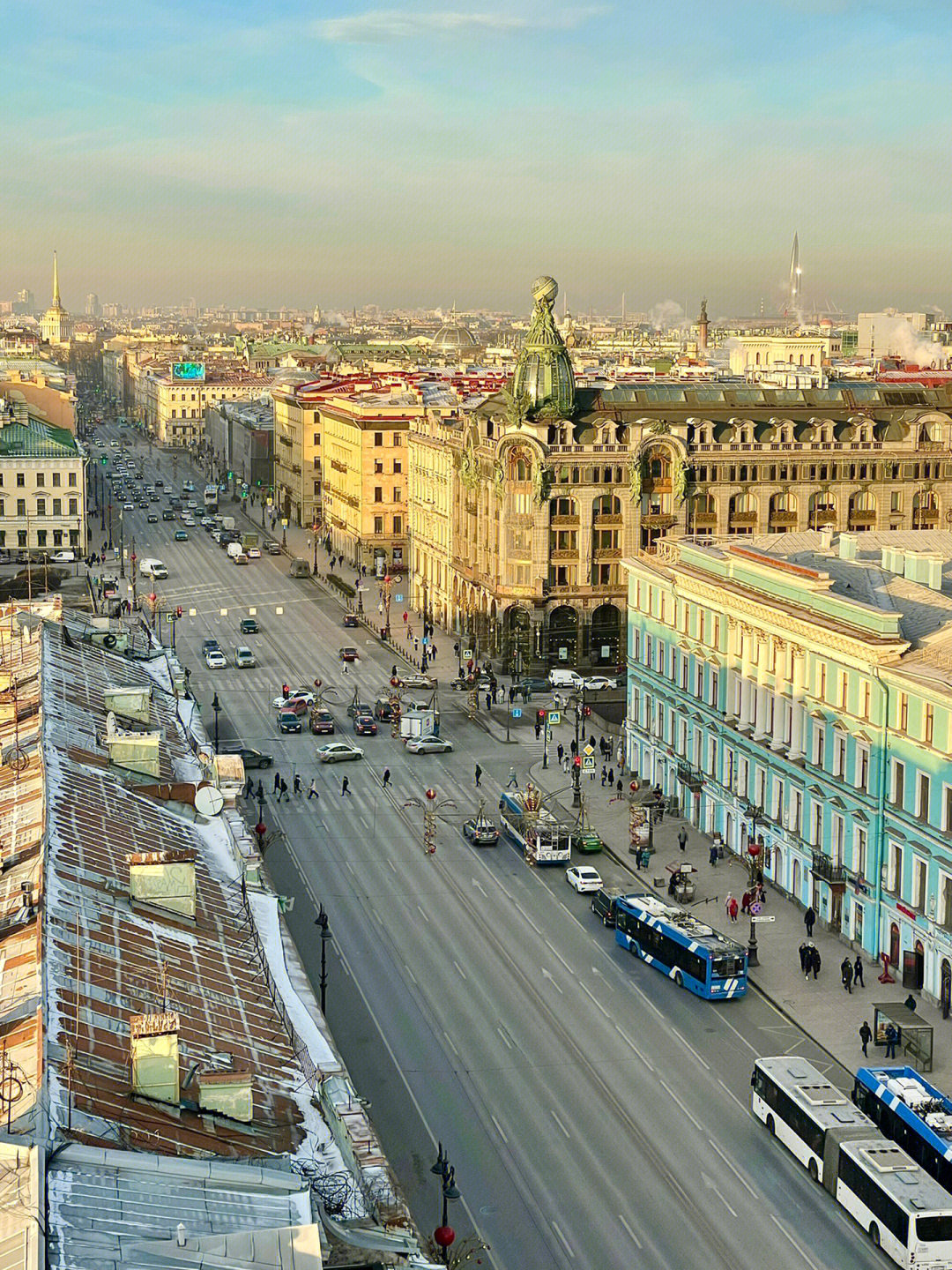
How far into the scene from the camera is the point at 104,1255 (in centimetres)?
2438

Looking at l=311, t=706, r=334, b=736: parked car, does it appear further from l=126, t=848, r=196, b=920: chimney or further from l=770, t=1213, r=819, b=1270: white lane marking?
l=770, t=1213, r=819, b=1270: white lane marking

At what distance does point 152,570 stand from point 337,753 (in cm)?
6712

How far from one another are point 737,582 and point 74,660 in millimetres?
27148

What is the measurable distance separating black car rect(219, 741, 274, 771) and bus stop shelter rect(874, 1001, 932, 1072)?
41374mm

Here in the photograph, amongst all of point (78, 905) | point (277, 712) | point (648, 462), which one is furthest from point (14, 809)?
point (648, 462)

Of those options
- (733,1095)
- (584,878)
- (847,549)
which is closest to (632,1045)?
(733,1095)

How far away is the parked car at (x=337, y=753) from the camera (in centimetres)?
8994

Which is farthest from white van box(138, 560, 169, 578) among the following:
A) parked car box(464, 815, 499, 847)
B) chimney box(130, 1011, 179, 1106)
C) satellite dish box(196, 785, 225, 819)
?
chimney box(130, 1011, 179, 1106)

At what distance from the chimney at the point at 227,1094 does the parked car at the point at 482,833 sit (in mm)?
43392

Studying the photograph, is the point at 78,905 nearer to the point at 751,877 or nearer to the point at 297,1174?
the point at 297,1174

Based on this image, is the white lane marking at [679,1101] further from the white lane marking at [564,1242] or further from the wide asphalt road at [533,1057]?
the white lane marking at [564,1242]

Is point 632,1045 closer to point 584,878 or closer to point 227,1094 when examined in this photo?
point 584,878

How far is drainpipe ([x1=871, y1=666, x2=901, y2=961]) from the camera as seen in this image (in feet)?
196

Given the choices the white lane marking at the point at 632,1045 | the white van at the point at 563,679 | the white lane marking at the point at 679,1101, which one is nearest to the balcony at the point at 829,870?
the white lane marking at the point at 632,1045
